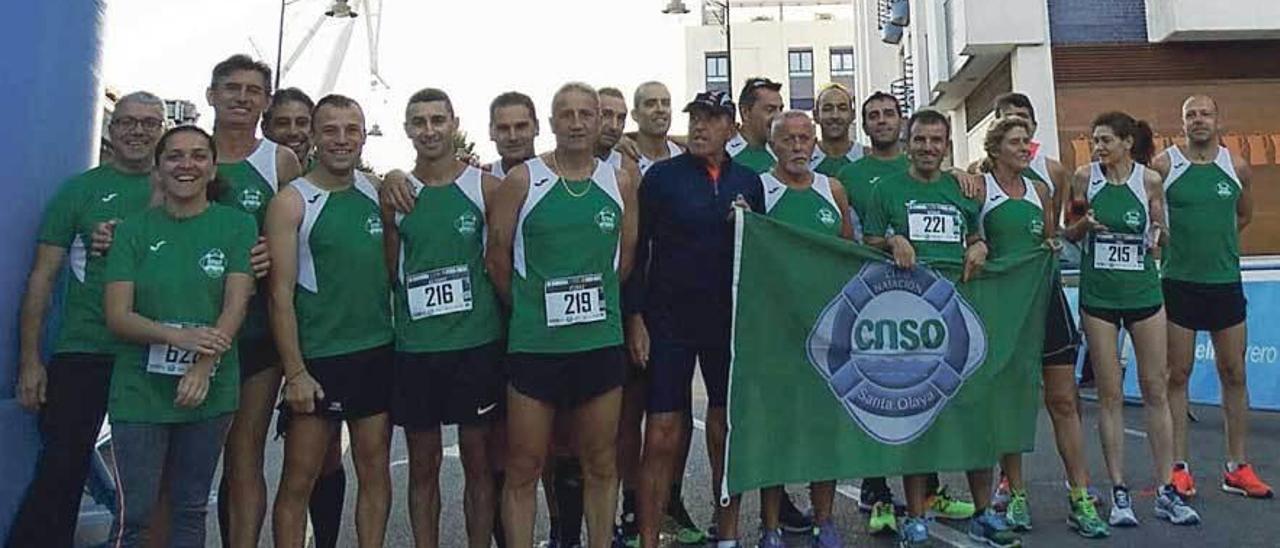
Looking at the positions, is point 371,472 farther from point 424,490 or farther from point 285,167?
point 285,167

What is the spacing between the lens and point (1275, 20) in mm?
15547

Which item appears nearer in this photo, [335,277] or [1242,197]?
[335,277]

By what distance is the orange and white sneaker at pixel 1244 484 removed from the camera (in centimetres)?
526

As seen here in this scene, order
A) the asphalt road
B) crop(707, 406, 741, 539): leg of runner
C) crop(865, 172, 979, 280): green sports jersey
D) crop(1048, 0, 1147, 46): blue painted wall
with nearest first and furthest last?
1. crop(707, 406, 741, 539): leg of runner
2. crop(865, 172, 979, 280): green sports jersey
3. the asphalt road
4. crop(1048, 0, 1147, 46): blue painted wall

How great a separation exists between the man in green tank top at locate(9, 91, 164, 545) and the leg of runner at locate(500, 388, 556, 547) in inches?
56.1

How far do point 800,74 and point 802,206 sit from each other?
5973 cm

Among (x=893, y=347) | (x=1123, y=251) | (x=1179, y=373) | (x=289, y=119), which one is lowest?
(x=1179, y=373)

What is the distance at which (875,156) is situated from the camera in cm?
500

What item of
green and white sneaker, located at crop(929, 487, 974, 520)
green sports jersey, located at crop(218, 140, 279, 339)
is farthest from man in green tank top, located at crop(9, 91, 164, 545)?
green and white sneaker, located at crop(929, 487, 974, 520)

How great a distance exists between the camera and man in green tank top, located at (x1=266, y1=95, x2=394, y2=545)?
3.58m

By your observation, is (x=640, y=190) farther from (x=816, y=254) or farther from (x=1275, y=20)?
(x=1275, y=20)

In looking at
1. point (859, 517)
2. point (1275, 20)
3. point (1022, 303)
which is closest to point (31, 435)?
point (859, 517)

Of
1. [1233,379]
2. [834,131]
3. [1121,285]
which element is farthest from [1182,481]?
[834,131]

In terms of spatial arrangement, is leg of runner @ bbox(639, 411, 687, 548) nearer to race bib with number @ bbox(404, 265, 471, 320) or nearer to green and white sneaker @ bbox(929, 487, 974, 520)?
race bib with number @ bbox(404, 265, 471, 320)
